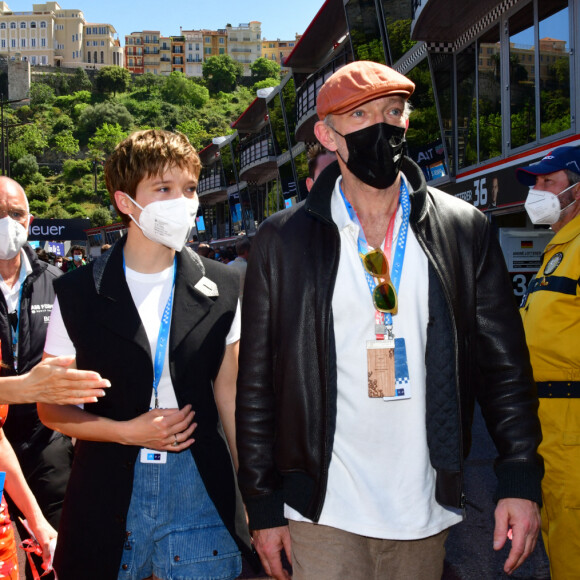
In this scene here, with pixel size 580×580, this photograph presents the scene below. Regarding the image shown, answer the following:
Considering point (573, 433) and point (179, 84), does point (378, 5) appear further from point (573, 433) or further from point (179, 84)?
point (179, 84)

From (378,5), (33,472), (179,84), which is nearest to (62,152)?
(179,84)

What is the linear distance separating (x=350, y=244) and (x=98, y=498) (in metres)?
1.25

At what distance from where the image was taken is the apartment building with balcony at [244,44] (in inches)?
6688

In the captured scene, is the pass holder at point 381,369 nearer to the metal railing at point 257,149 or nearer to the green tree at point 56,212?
the metal railing at point 257,149

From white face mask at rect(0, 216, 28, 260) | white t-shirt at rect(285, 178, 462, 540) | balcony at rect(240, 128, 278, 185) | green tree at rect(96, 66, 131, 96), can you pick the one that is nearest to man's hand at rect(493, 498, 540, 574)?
white t-shirt at rect(285, 178, 462, 540)

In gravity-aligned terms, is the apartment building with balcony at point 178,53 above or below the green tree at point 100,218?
above

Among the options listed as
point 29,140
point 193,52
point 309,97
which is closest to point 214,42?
point 193,52

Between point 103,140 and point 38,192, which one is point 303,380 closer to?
point 38,192

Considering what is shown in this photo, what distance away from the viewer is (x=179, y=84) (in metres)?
148

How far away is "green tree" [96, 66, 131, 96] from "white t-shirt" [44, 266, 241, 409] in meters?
153

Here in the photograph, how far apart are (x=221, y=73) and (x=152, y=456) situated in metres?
159

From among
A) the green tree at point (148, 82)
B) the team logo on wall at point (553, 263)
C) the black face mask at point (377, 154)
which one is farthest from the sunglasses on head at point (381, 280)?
the green tree at point (148, 82)

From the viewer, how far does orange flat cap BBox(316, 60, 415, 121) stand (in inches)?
86.6

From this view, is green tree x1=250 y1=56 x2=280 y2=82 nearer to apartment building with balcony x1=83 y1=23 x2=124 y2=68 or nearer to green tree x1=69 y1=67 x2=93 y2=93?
apartment building with balcony x1=83 y1=23 x2=124 y2=68
